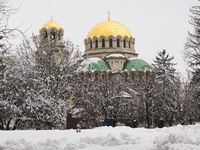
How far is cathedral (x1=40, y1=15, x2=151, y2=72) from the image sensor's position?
69.7m

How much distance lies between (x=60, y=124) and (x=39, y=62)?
461cm

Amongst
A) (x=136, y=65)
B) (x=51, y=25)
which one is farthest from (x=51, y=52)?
(x=51, y=25)

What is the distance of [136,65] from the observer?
229 feet

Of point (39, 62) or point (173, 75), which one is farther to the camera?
point (173, 75)

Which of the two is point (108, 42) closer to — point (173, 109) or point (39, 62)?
point (173, 109)

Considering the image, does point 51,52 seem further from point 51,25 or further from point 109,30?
point 109,30

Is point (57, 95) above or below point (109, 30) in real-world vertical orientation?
below

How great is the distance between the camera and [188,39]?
1128 inches

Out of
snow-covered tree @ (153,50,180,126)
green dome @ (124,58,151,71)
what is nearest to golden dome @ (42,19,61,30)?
green dome @ (124,58,151,71)

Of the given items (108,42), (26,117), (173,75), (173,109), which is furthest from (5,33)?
(108,42)

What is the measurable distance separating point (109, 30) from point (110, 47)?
3155 mm

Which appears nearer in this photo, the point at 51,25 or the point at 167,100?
the point at 167,100

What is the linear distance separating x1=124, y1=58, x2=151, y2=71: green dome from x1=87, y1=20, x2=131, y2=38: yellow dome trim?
261 inches

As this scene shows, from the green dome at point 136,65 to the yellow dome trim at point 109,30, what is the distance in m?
6.64
